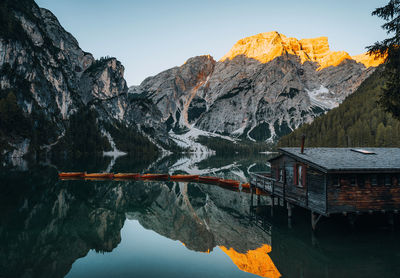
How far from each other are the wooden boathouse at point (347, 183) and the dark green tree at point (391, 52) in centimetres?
486

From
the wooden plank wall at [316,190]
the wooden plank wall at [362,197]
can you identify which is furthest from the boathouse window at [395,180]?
the wooden plank wall at [316,190]

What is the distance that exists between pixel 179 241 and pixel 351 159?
1588 cm

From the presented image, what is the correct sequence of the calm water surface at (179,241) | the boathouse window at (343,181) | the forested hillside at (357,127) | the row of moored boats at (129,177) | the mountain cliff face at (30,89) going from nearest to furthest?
the calm water surface at (179,241), the boathouse window at (343,181), the row of moored boats at (129,177), the forested hillside at (357,127), the mountain cliff face at (30,89)

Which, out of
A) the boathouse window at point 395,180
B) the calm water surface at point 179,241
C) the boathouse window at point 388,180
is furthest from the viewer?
the boathouse window at point 395,180

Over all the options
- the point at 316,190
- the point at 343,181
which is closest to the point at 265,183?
the point at 316,190

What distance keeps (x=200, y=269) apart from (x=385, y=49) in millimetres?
19546

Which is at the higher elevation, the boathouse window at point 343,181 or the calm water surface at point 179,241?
the boathouse window at point 343,181

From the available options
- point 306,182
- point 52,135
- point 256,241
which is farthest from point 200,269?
point 52,135

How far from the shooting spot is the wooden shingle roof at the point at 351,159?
21.8m

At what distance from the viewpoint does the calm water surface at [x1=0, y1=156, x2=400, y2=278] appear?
17281mm

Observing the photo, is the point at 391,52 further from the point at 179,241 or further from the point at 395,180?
the point at 179,241

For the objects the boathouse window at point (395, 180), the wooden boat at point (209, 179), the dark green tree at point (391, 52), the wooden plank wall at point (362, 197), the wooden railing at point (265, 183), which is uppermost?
the dark green tree at point (391, 52)

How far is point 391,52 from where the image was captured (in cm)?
1997

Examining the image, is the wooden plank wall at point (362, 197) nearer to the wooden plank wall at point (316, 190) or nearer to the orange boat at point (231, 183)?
the wooden plank wall at point (316, 190)
